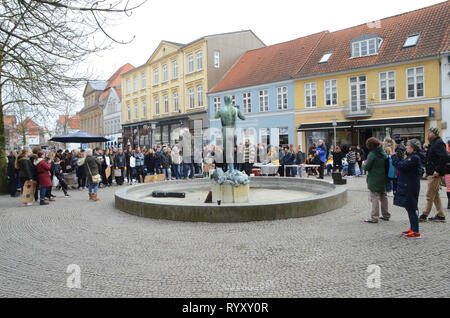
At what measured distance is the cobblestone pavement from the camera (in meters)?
4.26

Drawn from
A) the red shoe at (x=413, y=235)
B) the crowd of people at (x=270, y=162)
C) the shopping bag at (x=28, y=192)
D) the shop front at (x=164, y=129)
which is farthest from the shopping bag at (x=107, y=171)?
the shop front at (x=164, y=129)

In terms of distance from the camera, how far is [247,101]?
33.8m

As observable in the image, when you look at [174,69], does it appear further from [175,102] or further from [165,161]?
[165,161]

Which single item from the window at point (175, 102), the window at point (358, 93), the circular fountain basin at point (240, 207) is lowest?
the circular fountain basin at point (240, 207)

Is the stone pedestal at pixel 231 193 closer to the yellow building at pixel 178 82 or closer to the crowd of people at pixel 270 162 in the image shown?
the crowd of people at pixel 270 162

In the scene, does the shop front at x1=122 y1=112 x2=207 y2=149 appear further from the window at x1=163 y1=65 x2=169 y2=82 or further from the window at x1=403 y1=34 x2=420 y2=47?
the window at x1=403 y1=34 x2=420 y2=47

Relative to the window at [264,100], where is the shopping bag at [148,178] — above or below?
below

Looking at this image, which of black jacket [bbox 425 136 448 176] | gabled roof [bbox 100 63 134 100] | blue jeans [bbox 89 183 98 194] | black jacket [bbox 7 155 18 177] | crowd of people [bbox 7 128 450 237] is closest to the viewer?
crowd of people [bbox 7 128 450 237]

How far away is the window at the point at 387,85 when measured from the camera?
24.9 metres

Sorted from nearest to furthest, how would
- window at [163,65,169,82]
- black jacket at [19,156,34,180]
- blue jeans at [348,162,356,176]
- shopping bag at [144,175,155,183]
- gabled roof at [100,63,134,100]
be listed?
black jacket at [19,156,34,180] < shopping bag at [144,175,155,183] < blue jeans at [348,162,356,176] < window at [163,65,169,82] < gabled roof at [100,63,134,100]

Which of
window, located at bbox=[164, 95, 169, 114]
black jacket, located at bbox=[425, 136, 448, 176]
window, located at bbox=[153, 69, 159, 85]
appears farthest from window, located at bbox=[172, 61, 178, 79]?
black jacket, located at bbox=[425, 136, 448, 176]

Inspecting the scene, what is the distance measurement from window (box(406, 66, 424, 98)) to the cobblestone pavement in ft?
60.1

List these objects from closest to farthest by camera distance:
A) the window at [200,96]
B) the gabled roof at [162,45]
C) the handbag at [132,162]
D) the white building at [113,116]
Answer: the handbag at [132,162]
the window at [200,96]
the gabled roof at [162,45]
the white building at [113,116]
